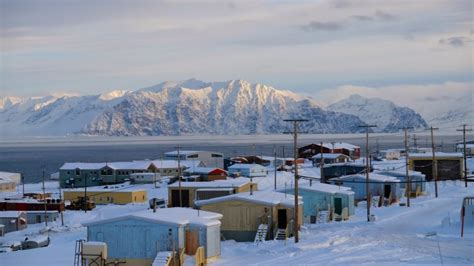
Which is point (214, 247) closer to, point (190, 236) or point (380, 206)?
point (190, 236)

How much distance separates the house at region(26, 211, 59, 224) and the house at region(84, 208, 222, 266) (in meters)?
23.0

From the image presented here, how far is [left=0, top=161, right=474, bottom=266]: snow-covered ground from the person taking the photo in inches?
1016

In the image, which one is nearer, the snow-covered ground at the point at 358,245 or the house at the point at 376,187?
the snow-covered ground at the point at 358,245

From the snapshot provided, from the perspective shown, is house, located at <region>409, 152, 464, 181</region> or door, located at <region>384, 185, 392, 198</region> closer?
door, located at <region>384, 185, 392, 198</region>

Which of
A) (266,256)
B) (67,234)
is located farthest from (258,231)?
(67,234)

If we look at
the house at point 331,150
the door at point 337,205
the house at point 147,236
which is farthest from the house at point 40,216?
the house at point 331,150

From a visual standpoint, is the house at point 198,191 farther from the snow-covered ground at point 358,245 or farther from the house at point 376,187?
the house at point 376,187

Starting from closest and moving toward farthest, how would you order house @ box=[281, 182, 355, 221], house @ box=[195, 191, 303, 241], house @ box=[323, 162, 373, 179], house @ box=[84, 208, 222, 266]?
house @ box=[84, 208, 222, 266] → house @ box=[195, 191, 303, 241] → house @ box=[281, 182, 355, 221] → house @ box=[323, 162, 373, 179]

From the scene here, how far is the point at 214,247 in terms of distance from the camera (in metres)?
27.5

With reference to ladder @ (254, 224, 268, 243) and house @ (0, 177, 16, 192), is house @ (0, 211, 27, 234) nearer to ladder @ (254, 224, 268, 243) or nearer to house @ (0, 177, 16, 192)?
ladder @ (254, 224, 268, 243)

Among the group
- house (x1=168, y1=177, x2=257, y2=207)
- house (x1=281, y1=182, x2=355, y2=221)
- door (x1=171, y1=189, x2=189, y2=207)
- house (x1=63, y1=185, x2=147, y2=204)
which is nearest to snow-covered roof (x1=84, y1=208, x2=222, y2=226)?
house (x1=281, y1=182, x2=355, y2=221)

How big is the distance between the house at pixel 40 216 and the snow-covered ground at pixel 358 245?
20.0 feet

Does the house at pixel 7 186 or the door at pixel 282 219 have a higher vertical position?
the door at pixel 282 219

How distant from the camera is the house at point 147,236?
2605 centimetres
